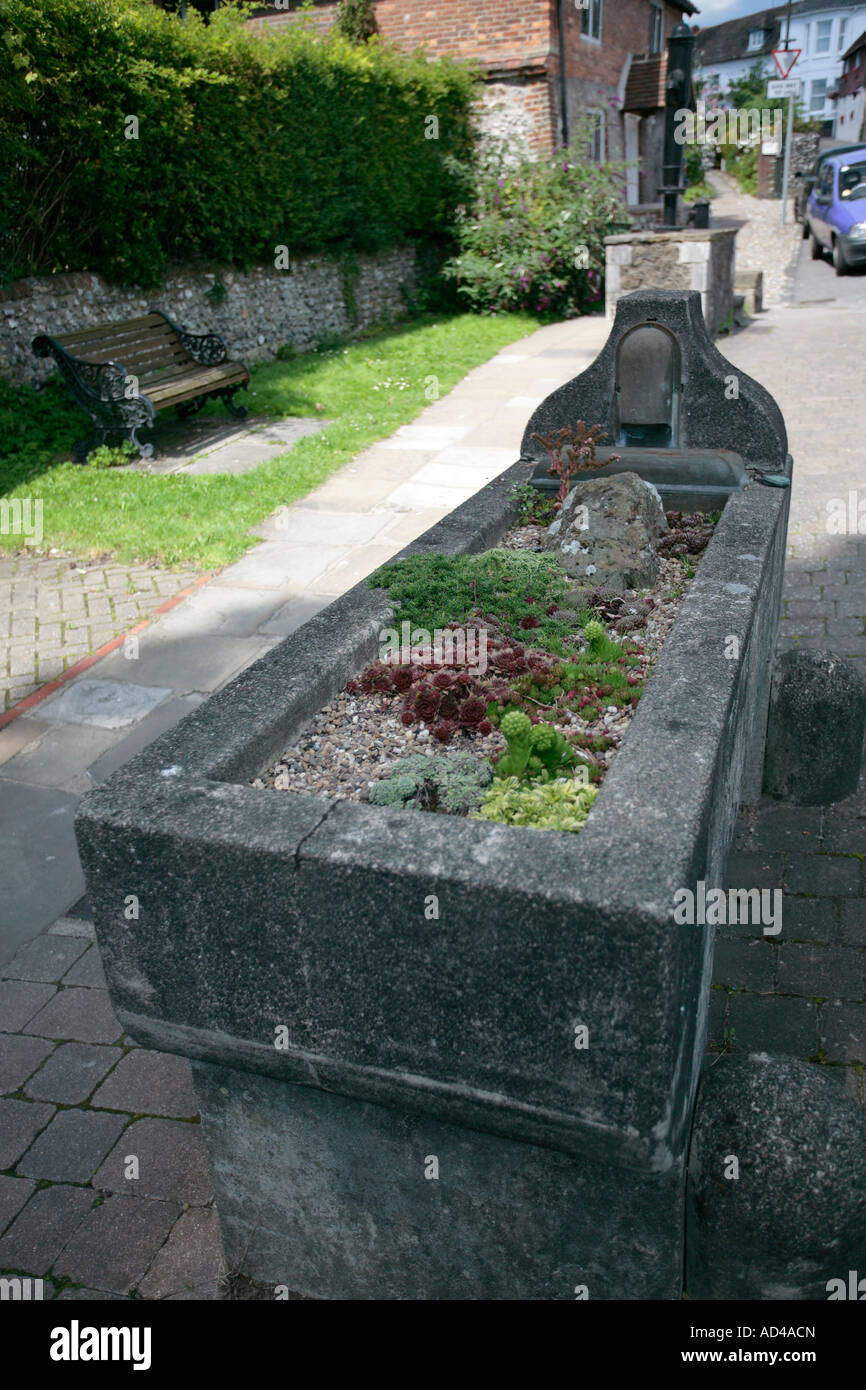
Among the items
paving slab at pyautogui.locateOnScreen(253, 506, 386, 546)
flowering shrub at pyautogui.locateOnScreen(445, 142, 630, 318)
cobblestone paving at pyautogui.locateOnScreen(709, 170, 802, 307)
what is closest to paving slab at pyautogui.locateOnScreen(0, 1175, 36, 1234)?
paving slab at pyautogui.locateOnScreen(253, 506, 386, 546)

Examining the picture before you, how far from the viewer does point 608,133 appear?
2062 cm

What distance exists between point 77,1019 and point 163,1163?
0.70 m

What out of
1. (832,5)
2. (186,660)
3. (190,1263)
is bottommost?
(190,1263)

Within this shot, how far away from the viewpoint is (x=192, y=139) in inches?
436

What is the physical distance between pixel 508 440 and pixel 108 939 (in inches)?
311

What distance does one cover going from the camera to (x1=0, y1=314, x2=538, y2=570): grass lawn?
7438 millimetres

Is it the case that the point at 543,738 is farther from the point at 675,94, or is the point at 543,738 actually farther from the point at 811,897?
the point at 675,94

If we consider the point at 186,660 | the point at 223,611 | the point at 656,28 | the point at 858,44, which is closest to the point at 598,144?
the point at 656,28

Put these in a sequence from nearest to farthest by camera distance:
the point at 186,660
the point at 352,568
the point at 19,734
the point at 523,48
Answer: the point at 19,734 → the point at 186,660 → the point at 352,568 → the point at 523,48

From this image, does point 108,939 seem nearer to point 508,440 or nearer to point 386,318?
point 508,440

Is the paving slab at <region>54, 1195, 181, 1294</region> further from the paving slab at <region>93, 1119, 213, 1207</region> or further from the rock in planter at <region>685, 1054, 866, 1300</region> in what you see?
the rock in planter at <region>685, 1054, 866, 1300</region>

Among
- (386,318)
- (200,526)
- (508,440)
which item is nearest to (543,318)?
(386,318)

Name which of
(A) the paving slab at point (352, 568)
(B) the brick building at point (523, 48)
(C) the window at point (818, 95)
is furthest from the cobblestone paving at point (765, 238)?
(C) the window at point (818, 95)

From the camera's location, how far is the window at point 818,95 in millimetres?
72000
